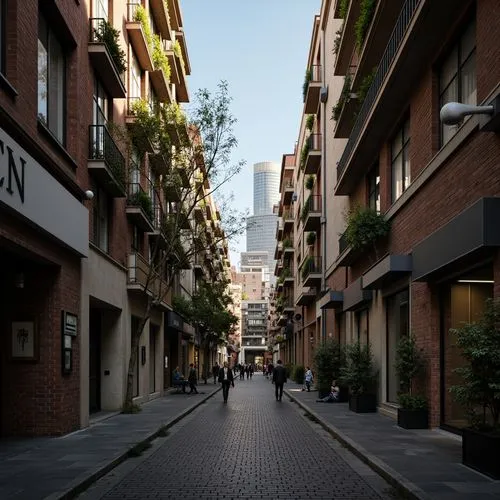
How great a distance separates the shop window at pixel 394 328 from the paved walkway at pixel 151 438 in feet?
5.91

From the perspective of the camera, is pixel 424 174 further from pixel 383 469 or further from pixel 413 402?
pixel 383 469

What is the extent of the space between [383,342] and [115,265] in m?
8.38

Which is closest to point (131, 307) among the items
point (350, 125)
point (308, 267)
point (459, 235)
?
point (350, 125)

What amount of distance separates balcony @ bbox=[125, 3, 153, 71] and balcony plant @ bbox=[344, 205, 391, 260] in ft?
31.4

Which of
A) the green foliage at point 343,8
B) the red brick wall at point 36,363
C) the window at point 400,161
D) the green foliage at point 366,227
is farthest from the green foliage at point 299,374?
the red brick wall at point 36,363

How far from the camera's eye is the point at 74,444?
44.9 feet

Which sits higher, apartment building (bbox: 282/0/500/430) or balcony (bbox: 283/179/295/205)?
balcony (bbox: 283/179/295/205)

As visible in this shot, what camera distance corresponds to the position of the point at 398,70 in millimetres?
16688

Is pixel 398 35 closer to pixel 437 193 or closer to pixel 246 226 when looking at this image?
pixel 437 193

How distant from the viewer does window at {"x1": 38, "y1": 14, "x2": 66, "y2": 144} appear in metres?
14.7

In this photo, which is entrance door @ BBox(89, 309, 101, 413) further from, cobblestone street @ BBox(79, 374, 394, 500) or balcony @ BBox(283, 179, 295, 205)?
balcony @ BBox(283, 179, 295, 205)

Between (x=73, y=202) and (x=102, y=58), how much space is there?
512 cm

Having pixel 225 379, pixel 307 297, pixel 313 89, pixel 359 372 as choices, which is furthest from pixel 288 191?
pixel 359 372

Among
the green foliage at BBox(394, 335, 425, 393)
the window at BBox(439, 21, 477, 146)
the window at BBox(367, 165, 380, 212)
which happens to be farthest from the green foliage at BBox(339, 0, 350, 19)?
the green foliage at BBox(394, 335, 425, 393)
